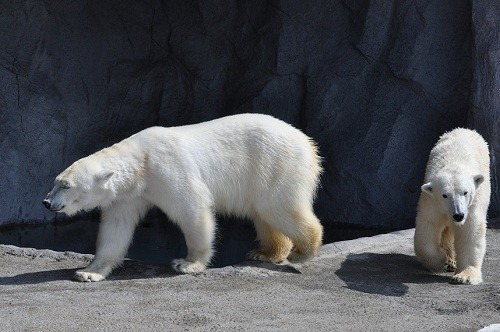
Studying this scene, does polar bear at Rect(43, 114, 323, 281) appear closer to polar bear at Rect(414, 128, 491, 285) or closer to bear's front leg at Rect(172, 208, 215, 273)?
bear's front leg at Rect(172, 208, 215, 273)

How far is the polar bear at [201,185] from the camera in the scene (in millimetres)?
6625

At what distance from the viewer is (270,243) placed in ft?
23.9

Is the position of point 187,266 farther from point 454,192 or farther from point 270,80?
point 270,80

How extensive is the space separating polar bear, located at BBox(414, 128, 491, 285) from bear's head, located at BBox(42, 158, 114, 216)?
236cm

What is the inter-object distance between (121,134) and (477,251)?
17.6ft

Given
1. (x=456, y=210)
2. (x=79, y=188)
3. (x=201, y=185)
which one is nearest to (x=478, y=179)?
(x=456, y=210)

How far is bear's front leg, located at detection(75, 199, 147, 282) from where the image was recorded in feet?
22.1

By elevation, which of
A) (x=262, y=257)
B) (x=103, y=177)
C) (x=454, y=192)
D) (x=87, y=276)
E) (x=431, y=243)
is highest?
(x=454, y=192)

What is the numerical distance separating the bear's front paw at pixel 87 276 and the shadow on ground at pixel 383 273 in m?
1.79

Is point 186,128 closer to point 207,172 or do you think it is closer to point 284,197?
point 207,172

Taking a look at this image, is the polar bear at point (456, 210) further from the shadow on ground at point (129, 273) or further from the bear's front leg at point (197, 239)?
the bear's front leg at point (197, 239)

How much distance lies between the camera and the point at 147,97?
1112 centimetres

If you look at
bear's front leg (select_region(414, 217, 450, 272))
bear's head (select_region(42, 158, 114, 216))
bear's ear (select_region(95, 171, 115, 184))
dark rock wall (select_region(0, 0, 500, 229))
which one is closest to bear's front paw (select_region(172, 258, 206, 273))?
bear's head (select_region(42, 158, 114, 216))

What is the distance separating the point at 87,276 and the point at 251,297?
1.24 m
